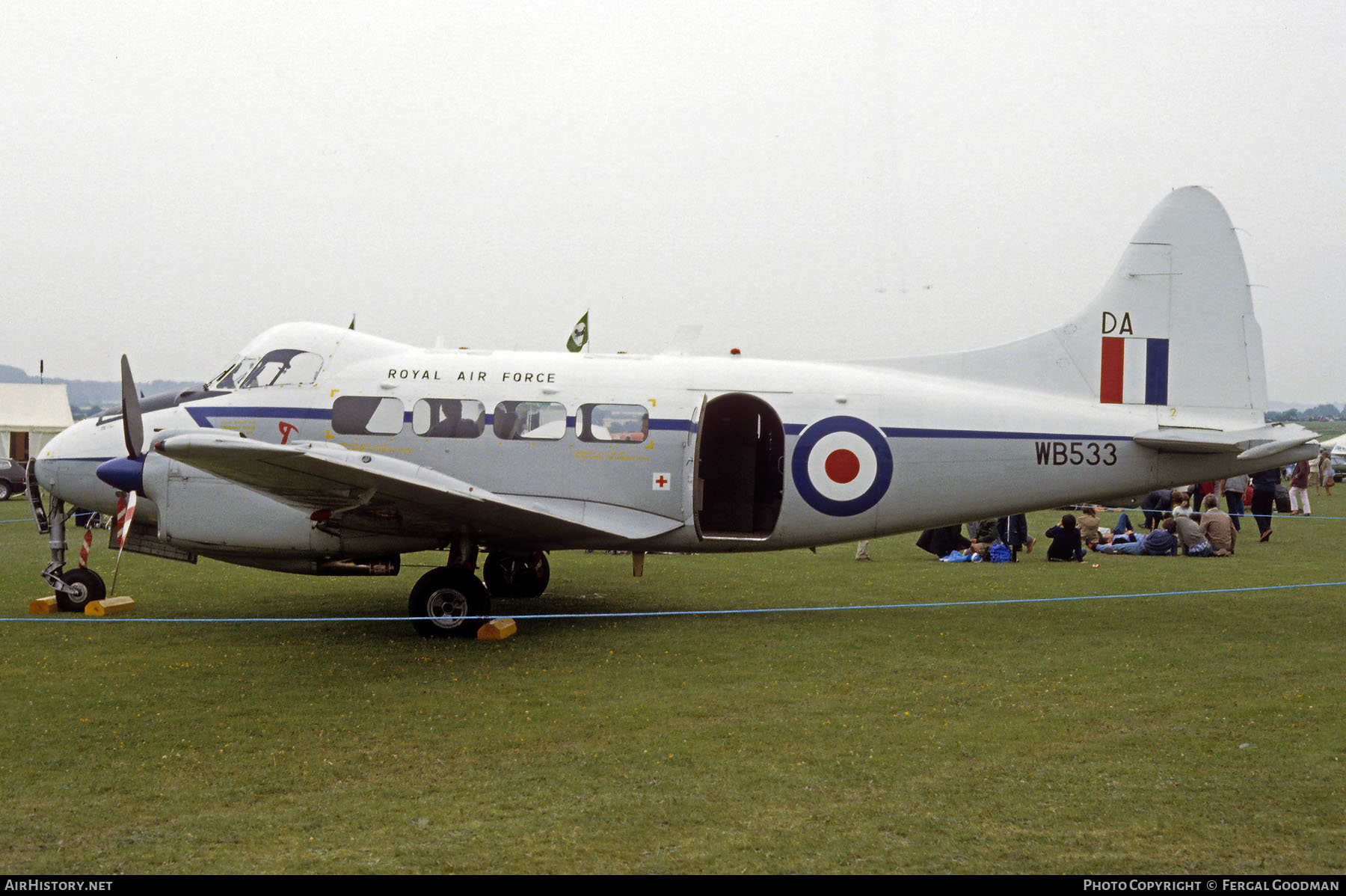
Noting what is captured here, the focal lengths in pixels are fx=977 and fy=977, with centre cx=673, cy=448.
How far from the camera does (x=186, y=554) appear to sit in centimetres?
1130

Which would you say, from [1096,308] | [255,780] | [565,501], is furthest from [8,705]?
[1096,308]

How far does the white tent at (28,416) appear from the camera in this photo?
39750 mm

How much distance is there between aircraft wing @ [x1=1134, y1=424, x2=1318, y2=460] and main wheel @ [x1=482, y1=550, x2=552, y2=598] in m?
7.71

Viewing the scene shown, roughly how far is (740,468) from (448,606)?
13.1 ft

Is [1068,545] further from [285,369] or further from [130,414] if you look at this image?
[130,414]

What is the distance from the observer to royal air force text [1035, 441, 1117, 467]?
11172 mm

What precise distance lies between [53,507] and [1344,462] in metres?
52.4

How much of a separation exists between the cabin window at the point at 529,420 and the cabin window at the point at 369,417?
1.15 metres

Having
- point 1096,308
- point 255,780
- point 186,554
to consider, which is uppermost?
point 1096,308

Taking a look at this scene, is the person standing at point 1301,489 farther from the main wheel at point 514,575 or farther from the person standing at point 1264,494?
the main wheel at point 514,575

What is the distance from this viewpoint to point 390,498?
9.61 metres

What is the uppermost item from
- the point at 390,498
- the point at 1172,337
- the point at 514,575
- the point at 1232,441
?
the point at 1172,337

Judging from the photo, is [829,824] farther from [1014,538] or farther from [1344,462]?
[1344,462]

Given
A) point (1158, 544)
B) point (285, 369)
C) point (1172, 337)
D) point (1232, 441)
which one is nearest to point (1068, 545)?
point (1158, 544)
